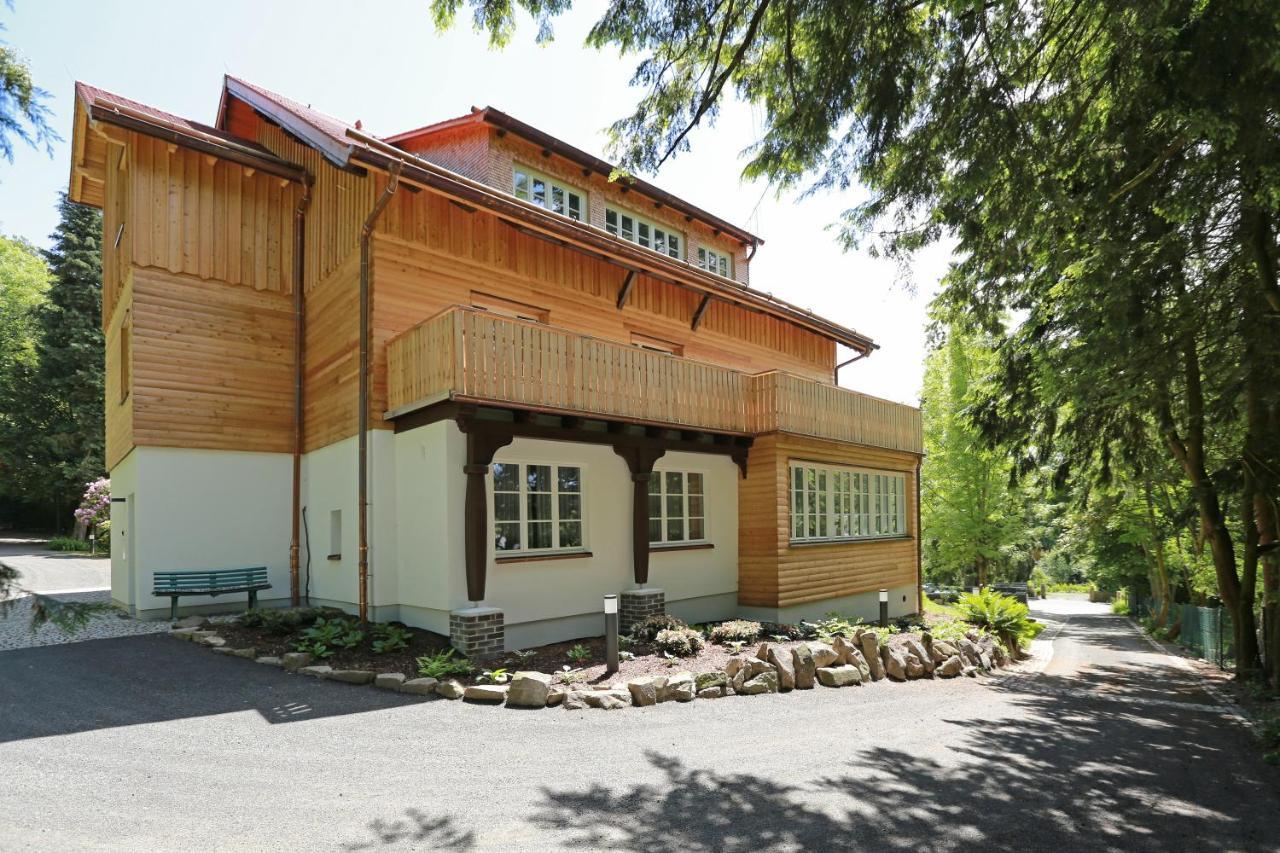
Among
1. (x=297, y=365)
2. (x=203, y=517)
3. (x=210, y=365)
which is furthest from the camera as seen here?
(x=297, y=365)

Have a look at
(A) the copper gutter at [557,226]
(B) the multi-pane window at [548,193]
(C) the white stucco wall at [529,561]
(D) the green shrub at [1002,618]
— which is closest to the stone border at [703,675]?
(C) the white stucco wall at [529,561]

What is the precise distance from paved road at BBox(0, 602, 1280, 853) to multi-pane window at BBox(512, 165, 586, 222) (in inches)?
407

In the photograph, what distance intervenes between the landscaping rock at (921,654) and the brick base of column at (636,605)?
3.97m

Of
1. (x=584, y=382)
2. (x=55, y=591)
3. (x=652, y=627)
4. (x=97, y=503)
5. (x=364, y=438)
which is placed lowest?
(x=55, y=591)

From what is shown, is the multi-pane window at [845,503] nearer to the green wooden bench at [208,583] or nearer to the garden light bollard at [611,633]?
the garden light bollard at [611,633]

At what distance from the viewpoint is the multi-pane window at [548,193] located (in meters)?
15.4

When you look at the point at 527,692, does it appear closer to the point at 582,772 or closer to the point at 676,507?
the point at 582,772

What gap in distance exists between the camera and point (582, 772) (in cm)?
597

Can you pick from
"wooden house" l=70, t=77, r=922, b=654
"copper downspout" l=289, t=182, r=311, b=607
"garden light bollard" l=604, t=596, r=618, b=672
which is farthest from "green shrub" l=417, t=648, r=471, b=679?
"copper downspout" l=289, t=182, r=311, b=607

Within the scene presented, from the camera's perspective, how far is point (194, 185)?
13.2m

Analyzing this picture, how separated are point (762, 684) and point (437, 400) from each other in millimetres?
5540

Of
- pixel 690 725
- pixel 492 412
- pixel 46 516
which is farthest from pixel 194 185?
pixel 46 516

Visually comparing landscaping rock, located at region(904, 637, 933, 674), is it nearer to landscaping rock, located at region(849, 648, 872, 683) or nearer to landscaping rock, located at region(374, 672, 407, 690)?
landscaping rock, located at region(849, 648, 872, 683)

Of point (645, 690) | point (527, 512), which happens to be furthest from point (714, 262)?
point (645, 690)
